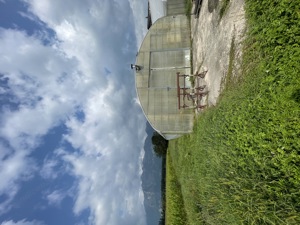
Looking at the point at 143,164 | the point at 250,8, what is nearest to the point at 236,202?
the point at 250,8

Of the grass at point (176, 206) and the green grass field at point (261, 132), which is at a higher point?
the green grass field at point (261, 132)

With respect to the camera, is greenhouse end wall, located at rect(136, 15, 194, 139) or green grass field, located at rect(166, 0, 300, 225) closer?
green grass field, located at rect(166, 0, 300, 225)

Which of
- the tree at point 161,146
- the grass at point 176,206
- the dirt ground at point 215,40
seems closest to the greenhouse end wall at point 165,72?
the dirt ground at point 215,40

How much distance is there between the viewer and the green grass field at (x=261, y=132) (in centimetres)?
412

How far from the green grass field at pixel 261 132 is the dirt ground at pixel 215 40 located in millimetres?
608

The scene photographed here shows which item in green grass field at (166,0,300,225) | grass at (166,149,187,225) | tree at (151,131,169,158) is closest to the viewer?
green grass field at (166,0,300,225)

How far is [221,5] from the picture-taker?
29.4 feet

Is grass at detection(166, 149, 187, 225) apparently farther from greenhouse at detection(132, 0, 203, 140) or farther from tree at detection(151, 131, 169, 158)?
tree at detection(151, 131, 169, 158)

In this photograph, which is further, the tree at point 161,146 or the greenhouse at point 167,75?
the tree at point 161,146

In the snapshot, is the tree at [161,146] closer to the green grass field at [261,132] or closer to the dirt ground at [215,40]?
the dirt ground at [215,40]

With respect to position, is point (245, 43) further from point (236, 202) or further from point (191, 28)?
point (191, 28)

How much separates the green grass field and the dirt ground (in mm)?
608

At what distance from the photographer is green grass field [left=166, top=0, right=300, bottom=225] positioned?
4.12 meters

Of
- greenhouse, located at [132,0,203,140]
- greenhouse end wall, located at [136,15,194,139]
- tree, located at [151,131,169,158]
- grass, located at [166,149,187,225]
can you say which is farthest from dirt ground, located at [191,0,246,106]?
tree, located at [151,131,169,158]
